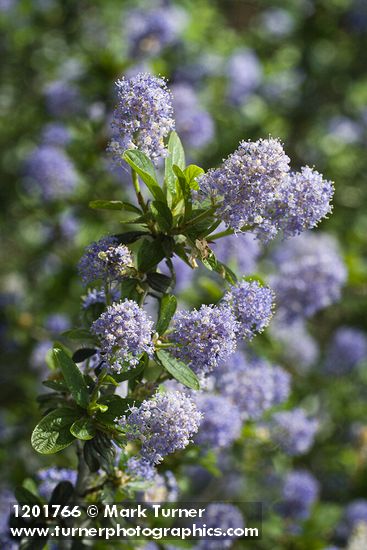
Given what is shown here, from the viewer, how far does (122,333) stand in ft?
4.14

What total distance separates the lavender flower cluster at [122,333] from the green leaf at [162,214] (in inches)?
7.2

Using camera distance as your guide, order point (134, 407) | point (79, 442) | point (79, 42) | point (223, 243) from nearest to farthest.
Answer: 1. point (134, 407)
2. point (79, 442)
3. point (223, 243)
4. point (79, 42)

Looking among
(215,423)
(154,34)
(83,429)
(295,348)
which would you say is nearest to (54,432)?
(83,429)

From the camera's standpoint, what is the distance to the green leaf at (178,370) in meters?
1.34

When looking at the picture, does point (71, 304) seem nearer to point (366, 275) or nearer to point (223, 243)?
point (223, 243)

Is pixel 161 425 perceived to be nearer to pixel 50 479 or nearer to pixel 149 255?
pixel 149 255

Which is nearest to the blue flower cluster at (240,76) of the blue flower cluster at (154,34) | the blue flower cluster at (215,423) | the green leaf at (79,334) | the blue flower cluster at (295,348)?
the blue flower cluster at (154,34)

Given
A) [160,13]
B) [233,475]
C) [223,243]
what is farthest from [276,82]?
[233,475]

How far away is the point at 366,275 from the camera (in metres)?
3.37

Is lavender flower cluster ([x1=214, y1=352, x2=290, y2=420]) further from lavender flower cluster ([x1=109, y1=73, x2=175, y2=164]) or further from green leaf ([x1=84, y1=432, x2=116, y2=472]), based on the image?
lavender flower cluster ([x1=109, y1=73, x2=175, y2=164])

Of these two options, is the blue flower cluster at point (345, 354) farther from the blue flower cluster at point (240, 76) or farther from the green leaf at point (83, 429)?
the green leaf at point (83, 429)

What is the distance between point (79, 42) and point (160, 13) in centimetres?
76

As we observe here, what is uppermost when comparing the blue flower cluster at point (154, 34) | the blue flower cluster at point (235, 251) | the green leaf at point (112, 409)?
the blue flower cluster at point (154, 34)

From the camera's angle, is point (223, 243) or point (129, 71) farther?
point (129, 71)
